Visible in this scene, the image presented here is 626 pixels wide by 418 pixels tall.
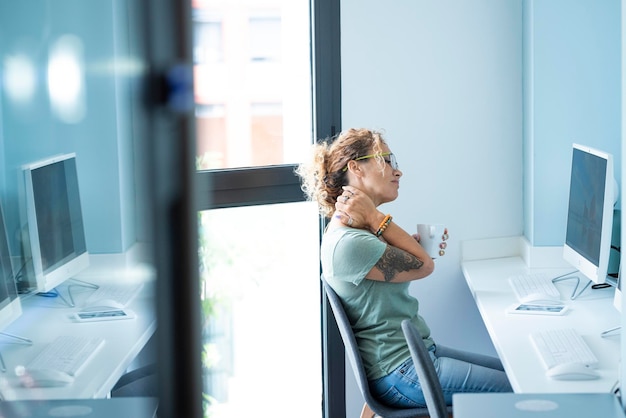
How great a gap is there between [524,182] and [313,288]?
2.92 ft

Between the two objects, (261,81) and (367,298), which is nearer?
(367,298)

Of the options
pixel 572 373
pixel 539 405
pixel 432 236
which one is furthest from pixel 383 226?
pixel 539 405

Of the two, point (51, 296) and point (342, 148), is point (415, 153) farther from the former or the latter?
point (51, 296)

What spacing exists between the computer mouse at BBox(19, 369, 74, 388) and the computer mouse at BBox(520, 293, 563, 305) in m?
2.15

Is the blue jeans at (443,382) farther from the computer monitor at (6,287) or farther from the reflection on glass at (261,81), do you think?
the computer monitor at (6,287)

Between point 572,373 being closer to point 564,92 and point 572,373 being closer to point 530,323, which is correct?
point 530,323

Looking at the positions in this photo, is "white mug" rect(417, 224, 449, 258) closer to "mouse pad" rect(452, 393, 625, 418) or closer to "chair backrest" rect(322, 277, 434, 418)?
"chair backrest" rect(322, 277, 434, 418)

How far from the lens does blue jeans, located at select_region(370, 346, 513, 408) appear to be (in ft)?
7.72

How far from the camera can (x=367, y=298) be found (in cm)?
242

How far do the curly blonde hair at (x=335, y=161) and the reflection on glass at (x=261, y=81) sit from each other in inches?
10.3

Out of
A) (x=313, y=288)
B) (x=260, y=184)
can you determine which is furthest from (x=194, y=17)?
(x=313, y=288)

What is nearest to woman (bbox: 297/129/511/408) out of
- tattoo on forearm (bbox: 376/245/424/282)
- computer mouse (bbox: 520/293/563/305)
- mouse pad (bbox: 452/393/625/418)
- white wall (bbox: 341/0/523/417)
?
tattoo on forearm (bbox: 376/245/424/282)

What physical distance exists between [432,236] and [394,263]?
30 cm

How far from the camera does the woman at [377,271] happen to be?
93.3 inches
